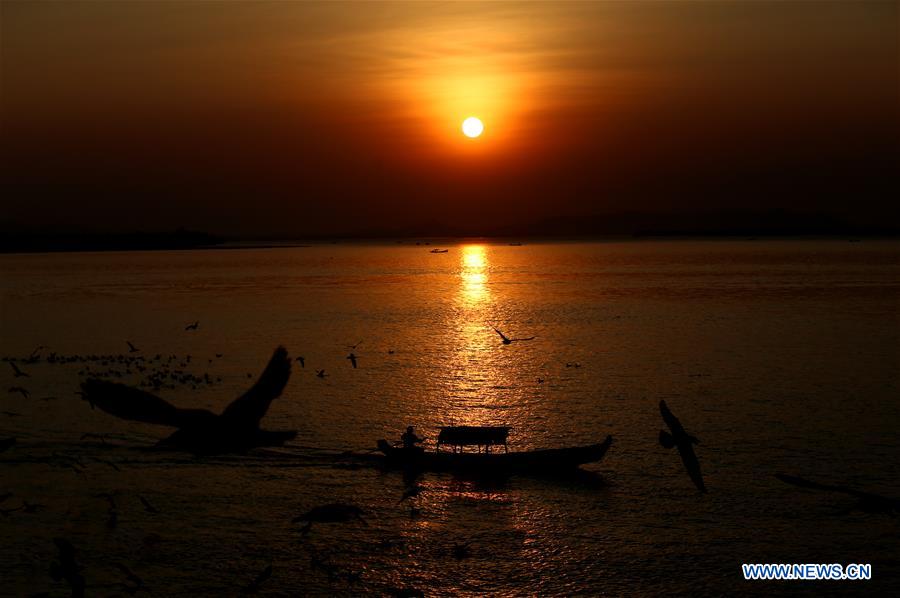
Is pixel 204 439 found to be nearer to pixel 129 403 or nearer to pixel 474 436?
pixel 129 403

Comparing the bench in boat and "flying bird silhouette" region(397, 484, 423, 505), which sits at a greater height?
the bench in boat

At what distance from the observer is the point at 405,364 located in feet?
112

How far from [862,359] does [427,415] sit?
2038 centimetres

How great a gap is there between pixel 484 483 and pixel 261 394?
7264 mm

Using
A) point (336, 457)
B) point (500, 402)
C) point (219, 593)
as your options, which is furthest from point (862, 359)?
point (219, 593)

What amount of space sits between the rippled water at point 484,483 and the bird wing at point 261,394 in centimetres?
314

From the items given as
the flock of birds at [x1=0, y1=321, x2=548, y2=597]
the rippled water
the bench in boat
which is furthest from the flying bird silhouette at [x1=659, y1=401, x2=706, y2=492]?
the bench in boat

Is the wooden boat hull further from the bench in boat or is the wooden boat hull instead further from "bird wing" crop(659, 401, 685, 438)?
"bird wing" crop(659, 401, 685, 438)

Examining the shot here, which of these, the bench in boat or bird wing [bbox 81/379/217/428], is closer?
bird wing [bbox 81/379/217/428]

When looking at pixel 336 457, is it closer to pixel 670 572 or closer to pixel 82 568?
pixel 82 568

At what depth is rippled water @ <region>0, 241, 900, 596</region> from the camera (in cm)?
1368

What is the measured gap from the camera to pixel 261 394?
11602 mm

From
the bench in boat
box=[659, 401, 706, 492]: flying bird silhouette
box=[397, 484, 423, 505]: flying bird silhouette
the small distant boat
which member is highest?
box=[659, 401, 706, 492]: flying bird silhouette

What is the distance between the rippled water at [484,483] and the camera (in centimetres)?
1368
